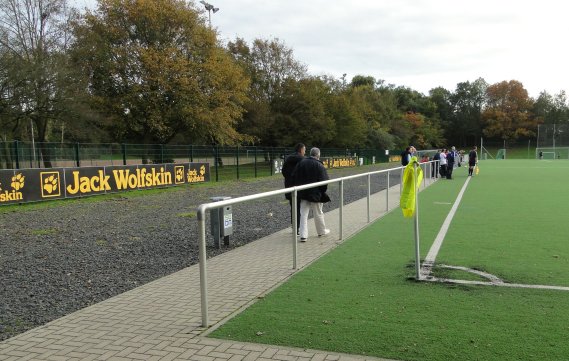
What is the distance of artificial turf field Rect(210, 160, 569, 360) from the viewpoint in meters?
3.69

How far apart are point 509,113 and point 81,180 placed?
106 meters

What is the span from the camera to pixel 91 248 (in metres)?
8.27

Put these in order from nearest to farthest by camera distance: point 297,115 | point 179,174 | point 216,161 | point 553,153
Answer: point 179,174 < point 216,161 < point 297,115 < point 553,153

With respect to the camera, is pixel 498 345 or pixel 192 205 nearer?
pixel 498 345

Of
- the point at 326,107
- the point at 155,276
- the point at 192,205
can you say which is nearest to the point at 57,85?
the point at 192,205

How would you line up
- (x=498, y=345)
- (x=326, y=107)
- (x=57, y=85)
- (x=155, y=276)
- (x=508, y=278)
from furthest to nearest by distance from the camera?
(x=326, y=107)
(x=57, y=85)
(x=155, y=276)
(x=508, y=278)
(x=498, y=345)

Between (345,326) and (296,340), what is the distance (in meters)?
0.53

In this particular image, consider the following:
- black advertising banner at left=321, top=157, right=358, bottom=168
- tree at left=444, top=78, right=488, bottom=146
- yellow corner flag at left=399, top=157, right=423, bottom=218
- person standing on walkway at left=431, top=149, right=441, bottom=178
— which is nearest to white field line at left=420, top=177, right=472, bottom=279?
→ yellow corner flag at left=399, top=157, right=423, bottom=218

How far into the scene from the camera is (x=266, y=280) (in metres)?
5.75

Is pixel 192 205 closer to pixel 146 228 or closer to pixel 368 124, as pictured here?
pixel 146 228

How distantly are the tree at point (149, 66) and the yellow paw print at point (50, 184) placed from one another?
1479 cm

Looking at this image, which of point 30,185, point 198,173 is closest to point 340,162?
point 198,173

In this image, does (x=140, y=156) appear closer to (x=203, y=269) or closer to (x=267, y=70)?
(x=203, y=269)

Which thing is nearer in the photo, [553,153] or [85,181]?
[85,181]
